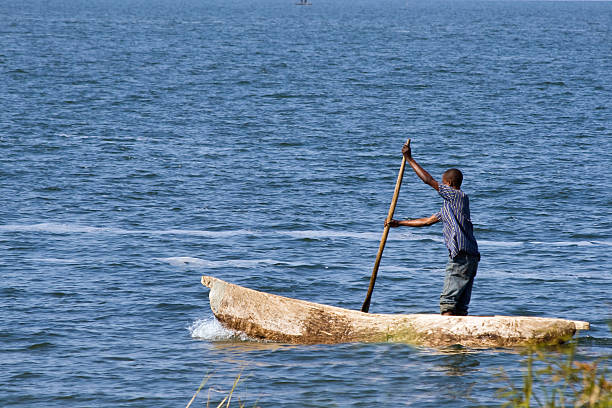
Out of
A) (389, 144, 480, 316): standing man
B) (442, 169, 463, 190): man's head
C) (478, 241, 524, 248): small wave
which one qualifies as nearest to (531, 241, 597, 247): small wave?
(478, 241, 524, 248): small wave

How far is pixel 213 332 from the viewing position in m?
13.6

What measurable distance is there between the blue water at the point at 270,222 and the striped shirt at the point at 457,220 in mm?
1539

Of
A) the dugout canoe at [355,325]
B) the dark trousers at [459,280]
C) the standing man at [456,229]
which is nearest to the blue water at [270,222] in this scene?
the dugout canoe at [355,325]

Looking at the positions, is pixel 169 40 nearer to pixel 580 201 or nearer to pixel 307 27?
pixel 307 27

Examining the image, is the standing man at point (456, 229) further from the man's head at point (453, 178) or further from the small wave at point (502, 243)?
the small wave at point (502, 243)

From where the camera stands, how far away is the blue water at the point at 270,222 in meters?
12.1

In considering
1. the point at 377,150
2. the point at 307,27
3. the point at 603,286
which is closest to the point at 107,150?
the point at 377,150

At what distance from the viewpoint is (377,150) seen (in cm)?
3061

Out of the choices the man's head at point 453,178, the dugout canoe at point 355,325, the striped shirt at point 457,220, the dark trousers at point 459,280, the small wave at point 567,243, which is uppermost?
the man's head at point 453,178

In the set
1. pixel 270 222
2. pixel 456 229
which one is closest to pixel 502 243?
pixel 270 222

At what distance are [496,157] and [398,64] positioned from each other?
3382 cm

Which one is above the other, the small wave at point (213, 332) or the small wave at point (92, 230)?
the small wave at point (213, 332)

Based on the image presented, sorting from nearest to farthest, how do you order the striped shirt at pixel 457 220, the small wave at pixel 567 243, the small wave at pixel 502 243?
the striped shirt at pixel 457 220, the small wave at pixel 567 243, the small wave at pixel 502 243

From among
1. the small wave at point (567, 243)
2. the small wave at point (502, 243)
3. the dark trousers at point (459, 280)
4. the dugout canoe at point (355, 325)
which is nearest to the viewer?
the dark trousers at point (459, 280)
